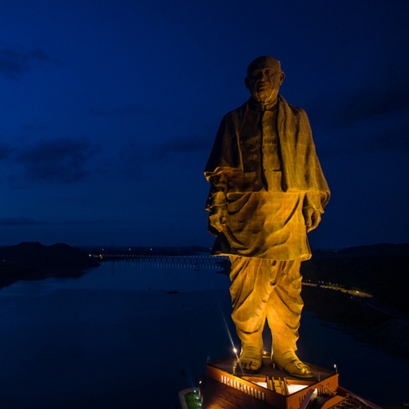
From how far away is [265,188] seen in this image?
17.1 feet

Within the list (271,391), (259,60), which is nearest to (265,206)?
(259,60)

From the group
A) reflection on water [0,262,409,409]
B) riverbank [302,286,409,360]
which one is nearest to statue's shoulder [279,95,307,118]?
reflection on water [0,262,409,409]

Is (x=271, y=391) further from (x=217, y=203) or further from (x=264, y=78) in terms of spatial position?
(x=264, y=78)

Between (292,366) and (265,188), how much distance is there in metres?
2.38

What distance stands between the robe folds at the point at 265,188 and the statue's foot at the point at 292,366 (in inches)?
54.0

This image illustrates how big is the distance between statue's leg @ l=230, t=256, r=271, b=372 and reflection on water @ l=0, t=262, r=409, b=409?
34.9 feet

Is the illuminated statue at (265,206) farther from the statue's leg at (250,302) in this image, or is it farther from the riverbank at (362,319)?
the riverbank at (362,319)

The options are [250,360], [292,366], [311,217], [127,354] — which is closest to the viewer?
[292,366]

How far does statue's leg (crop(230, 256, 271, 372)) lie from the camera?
5359mm

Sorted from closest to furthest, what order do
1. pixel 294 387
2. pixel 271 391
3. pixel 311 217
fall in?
pixel 271 391, pixel 294 387, pixel 311 217

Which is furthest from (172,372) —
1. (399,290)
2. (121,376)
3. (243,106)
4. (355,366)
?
(399,290)

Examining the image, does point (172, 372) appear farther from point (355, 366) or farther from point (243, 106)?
point (243, 106)

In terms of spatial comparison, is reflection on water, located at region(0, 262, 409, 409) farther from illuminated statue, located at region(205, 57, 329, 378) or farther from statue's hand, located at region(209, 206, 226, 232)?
statue's hand, located at region(209, 206, 226, 232)

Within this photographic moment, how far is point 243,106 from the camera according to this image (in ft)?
18.5
